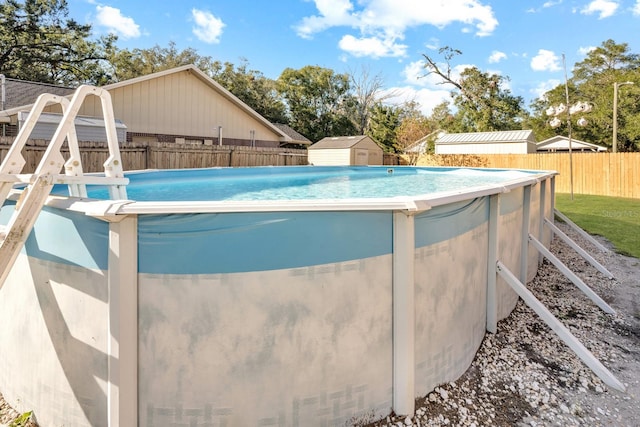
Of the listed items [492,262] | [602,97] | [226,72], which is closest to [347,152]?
[226,72]

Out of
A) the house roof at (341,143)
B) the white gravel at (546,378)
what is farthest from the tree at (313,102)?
the white gravel at (546,378)

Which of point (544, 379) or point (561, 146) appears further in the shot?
point (561, 146)

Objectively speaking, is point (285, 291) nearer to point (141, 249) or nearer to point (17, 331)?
point (141, 249)

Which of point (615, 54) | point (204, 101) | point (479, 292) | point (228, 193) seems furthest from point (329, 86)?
point (479, 292)

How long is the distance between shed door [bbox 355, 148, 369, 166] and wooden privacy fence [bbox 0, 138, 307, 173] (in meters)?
6.35

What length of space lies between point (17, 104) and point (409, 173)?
40.8 feet

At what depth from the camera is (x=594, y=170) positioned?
588 inches

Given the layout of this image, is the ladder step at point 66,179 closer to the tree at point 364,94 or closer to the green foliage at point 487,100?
the green foliage at point 487,100

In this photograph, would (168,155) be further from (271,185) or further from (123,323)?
(123,323)

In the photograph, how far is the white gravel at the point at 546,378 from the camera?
2316mm

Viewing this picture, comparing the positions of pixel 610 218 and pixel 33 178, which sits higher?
pixel 33 178

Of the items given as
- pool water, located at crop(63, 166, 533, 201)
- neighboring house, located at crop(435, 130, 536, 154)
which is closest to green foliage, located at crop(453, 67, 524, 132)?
neighboring house, located at crop(435, 130, 536, 154)

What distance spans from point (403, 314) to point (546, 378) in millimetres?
1484

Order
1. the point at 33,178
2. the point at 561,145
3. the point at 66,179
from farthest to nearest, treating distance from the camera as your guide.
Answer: the point at 561,145, the point at 66,179, the point at 33,178
